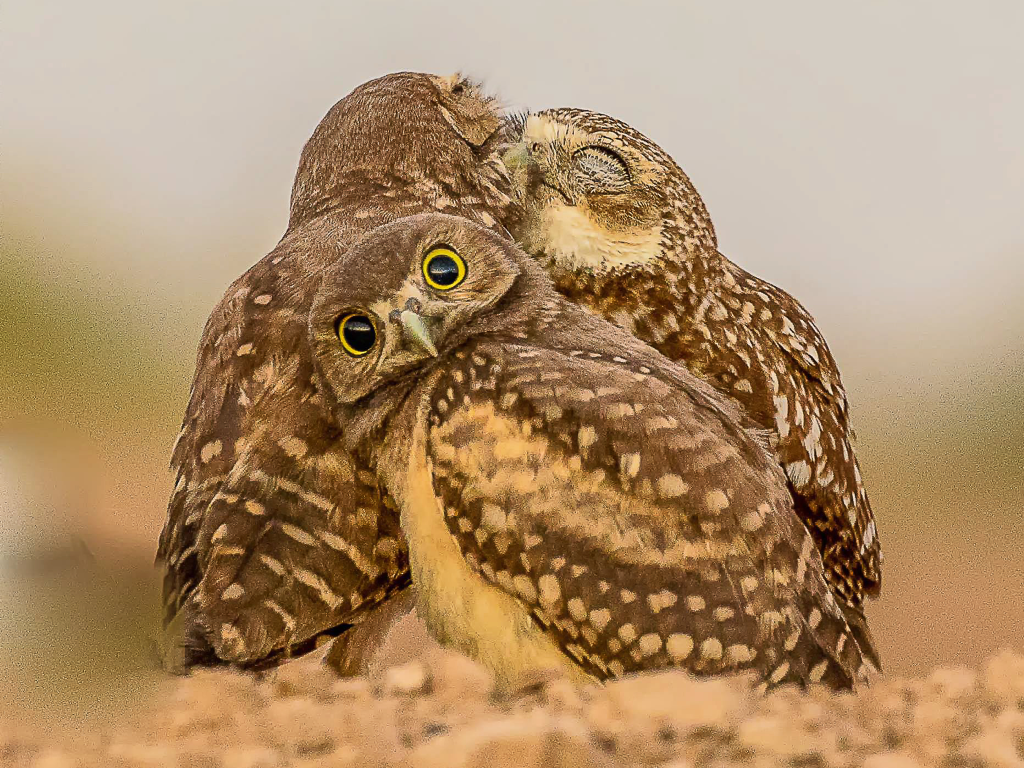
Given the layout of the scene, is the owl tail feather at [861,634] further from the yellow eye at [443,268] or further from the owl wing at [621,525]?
the yellow eye at [443,268]

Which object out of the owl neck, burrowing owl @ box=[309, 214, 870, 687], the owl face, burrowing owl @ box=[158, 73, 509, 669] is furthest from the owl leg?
the owl neck

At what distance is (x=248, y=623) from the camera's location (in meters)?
2.88

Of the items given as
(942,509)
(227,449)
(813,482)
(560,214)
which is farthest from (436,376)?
(942,509)

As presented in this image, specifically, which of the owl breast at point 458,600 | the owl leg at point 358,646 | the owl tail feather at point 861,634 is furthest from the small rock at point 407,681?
the owl tail feather at point 861,634

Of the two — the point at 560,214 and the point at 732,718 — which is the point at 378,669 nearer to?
the point at 560,214

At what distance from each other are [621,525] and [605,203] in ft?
4.39

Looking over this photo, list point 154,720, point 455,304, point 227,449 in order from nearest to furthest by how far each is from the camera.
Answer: point 154,720 < point 455,304 < point 227,449

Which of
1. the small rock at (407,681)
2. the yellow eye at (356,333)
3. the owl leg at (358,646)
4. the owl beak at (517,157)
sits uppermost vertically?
the owl beak at (517,157)

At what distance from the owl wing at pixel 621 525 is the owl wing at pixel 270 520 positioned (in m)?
0.35

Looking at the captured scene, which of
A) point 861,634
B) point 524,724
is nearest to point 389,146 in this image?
point 861,634

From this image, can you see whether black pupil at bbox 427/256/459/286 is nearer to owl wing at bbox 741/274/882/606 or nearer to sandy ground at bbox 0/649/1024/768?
sandy ground at bbox 0/649/1024/768

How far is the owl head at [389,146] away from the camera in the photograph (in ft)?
12.0

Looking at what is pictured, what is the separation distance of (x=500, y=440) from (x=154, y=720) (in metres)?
0.98

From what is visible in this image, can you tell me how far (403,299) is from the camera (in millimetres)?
2838
